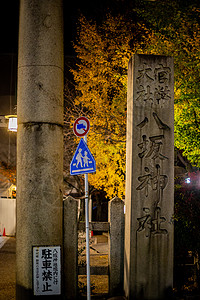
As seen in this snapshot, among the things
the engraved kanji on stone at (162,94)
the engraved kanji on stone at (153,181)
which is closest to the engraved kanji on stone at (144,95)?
the engraved kanji on stone at (162,94)

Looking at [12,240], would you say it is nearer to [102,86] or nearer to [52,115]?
[102,86]

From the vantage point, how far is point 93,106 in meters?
17.2

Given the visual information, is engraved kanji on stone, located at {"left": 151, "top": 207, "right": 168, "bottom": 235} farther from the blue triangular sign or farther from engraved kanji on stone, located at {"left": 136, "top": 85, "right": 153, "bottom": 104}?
engraved kanji on stone, located at {"left": 136, "top": 85, "right": 153, "bottom": 104}

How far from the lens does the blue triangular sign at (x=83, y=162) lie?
243 inches

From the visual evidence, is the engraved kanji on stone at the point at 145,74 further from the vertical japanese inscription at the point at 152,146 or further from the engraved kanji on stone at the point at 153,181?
the engraved kanji on stone at the point at 153,181

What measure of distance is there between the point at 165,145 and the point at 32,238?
329 cm

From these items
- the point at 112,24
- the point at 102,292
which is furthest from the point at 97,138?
the point at 102,292

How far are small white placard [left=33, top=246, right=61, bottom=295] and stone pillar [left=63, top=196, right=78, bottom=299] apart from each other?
39cm

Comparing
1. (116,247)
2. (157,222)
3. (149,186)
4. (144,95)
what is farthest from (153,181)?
(144,95)

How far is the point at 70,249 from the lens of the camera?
6.72 m

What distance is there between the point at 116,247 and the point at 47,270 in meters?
1.58

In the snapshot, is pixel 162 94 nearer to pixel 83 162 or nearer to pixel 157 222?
pixel 83 162

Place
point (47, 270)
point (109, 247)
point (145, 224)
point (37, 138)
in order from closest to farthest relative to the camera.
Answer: point (47, 270) < point (37, 138) < point (145, 224) < point (109, 247)

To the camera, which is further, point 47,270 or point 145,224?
point 145,224
